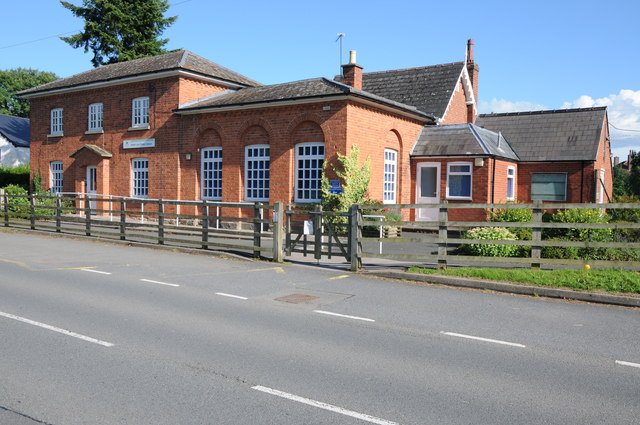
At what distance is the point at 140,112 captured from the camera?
26906 millimetres

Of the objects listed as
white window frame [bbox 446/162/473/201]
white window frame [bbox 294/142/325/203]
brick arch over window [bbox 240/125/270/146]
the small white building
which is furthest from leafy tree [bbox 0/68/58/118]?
white window frame [bbox 446/162/473/201]

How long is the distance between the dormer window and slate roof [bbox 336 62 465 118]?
545 inches

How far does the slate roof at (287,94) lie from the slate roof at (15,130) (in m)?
34.7

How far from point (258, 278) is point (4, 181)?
36134 millimetres

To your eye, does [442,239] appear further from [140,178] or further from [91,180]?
[91,180]

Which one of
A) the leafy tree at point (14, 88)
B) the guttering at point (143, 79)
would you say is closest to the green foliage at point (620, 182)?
the guttering at point (143, 79)

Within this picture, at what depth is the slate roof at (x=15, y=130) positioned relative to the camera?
51969 millimetres

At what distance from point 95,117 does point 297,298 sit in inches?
921

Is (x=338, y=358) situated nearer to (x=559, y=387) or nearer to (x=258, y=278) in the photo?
(x=559, y=387)

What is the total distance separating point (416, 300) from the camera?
30.9 feet

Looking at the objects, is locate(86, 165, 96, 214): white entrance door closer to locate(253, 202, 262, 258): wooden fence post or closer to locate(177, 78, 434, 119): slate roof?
locate(177, 78, 434, 119): slate roof

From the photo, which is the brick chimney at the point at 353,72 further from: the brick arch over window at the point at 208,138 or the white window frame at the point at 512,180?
the white window frame at the point at 512,180

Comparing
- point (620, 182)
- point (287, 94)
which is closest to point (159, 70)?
point (287, 94)

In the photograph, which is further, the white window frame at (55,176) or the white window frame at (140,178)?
the white window frame at (55,176)
